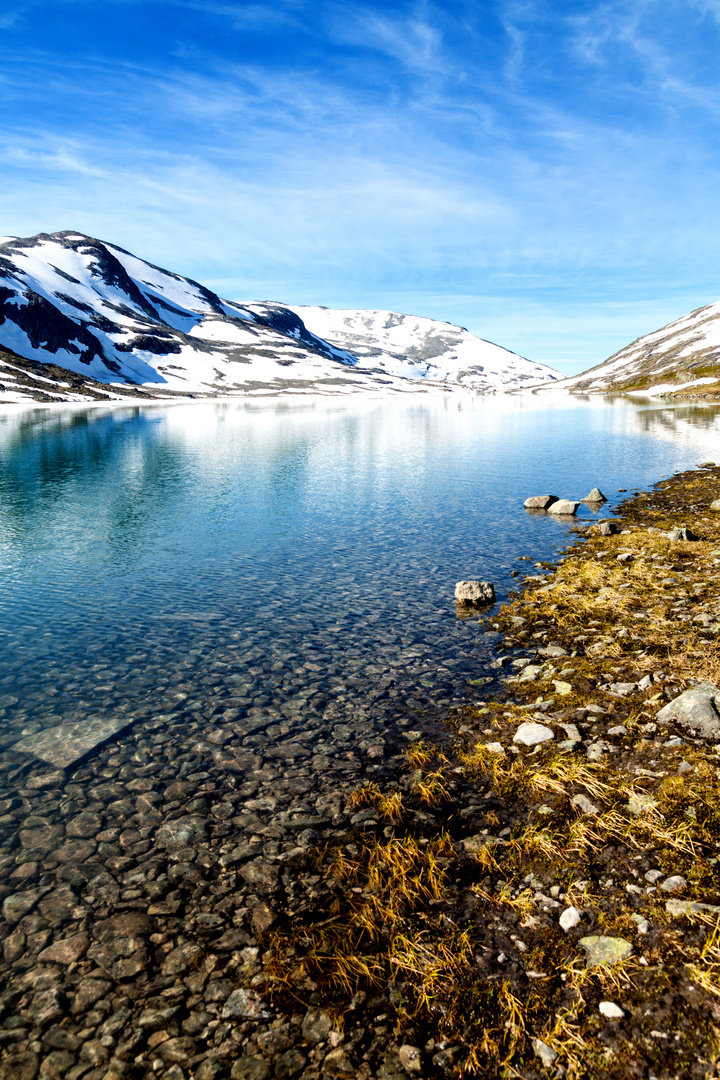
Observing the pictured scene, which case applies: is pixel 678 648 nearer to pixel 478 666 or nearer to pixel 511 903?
pixel 478 666

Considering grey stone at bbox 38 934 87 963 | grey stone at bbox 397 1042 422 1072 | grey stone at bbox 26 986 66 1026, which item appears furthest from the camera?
grey stone at bbox 38 934 87 963

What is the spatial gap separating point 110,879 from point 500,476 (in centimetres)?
4330

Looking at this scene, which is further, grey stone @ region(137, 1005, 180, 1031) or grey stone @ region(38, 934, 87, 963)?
grey stone @ region(38, 934, 87, 963)

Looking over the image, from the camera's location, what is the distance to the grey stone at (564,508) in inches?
1298

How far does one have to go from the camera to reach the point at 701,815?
853cm

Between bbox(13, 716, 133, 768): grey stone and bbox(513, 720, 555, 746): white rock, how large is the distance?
330 inches

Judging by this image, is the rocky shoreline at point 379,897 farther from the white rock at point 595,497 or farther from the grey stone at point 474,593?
the white rock at point 595,497

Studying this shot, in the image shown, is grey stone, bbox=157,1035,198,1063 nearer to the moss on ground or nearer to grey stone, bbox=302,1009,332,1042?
the moss on ground

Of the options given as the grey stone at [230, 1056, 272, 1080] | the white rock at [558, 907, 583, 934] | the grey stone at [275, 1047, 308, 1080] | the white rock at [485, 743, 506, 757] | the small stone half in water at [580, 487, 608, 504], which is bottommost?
the grey stone at [230, 1056, 272, 1080]

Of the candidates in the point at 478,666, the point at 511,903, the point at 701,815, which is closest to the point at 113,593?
the point at 478,666

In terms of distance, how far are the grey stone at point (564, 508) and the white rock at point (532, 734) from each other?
76.0 ft

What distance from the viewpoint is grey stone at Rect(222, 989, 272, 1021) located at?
649 centimetres

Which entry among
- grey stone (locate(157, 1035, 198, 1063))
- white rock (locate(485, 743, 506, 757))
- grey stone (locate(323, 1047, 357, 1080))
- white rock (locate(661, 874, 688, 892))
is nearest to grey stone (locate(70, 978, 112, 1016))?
grey stone (locate(157, 1035, 198, 1063))

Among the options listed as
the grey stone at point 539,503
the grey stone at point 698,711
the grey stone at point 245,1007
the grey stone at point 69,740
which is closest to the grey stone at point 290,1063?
the grey stone at point 245,1007
